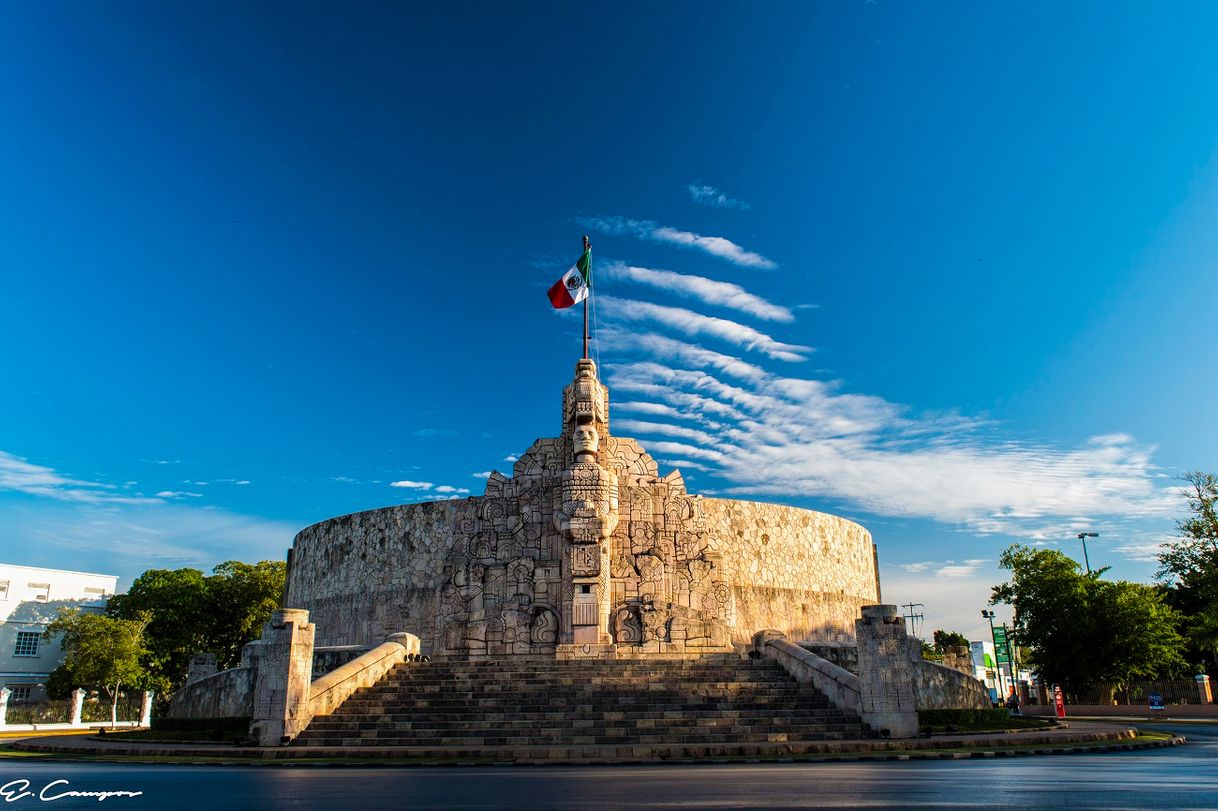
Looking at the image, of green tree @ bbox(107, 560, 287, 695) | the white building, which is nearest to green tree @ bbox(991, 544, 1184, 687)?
green tree @ bbox(107, 560, 287, 695)

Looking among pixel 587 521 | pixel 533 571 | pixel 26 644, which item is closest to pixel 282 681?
pixel 533 571

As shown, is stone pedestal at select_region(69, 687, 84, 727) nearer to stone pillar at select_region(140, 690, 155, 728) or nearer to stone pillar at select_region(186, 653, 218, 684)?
stone pillar at select_region(140, 690, 155, 728)

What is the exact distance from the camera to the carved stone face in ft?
79.2

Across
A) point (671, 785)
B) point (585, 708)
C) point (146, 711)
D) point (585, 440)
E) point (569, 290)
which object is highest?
point (569, 290)

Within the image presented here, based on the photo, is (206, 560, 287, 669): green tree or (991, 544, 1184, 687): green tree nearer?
(991, 544, 1184, 687): green tree

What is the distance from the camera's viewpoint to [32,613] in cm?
4584

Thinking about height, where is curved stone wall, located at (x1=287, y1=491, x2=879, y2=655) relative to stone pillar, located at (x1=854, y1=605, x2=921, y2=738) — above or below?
above

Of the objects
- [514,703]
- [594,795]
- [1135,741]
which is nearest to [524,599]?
[514,703]

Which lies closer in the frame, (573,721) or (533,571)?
(573,721)

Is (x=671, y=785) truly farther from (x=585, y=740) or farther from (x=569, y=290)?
(x=569, y=290)

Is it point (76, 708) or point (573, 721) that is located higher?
point (573, 721)

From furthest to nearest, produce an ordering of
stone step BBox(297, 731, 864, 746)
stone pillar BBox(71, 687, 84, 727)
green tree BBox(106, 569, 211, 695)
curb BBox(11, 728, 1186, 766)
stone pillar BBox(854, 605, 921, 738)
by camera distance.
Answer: green tree BBox(106, 569, 211, 695) → stone pillar BBox(71, 687, 84, 727) → stone pillar BBox(854, 605, 921, 738) → stone step BBox(297, 731, 864, 746) → curb BBox(11, 728, 1186, 766)

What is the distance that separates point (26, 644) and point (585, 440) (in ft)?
131

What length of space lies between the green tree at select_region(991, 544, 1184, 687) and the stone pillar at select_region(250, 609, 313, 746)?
29.2 metres
